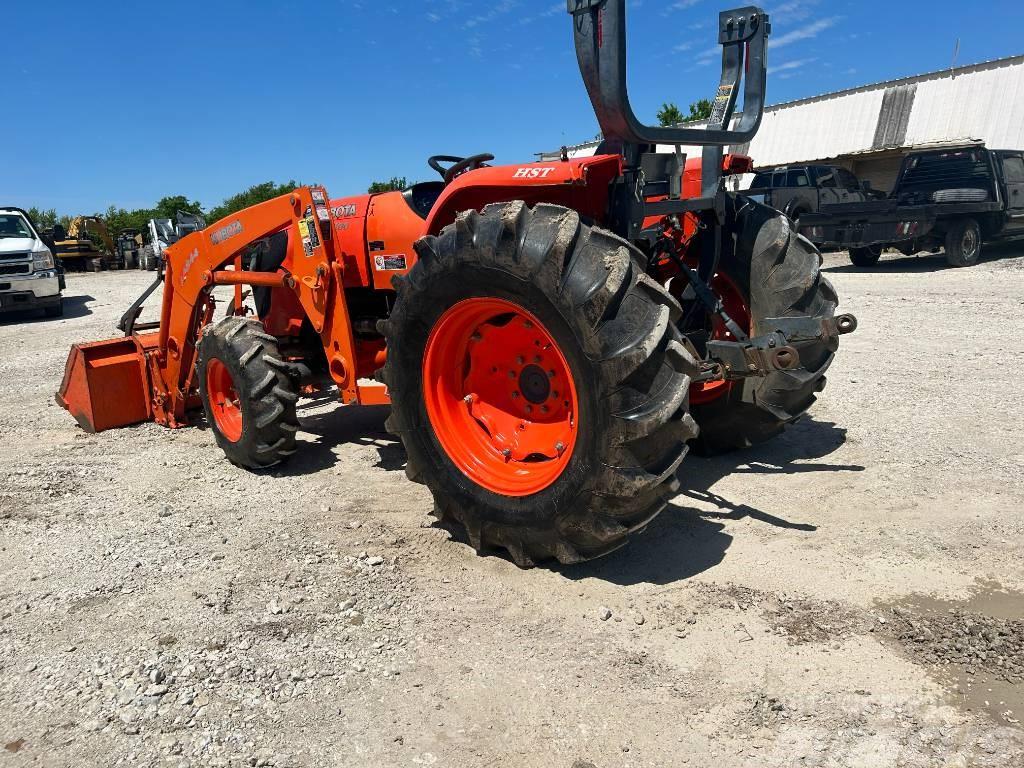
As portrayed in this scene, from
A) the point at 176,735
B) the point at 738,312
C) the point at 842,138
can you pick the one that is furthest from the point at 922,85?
the point at 176,735

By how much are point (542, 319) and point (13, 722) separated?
7.57 ft

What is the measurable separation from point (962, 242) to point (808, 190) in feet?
9.59

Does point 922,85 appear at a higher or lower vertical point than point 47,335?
higher

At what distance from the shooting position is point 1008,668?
8.16 ft

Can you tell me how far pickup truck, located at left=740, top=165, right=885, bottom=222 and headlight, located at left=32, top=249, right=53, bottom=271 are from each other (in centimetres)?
1338

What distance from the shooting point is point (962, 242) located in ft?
46.3

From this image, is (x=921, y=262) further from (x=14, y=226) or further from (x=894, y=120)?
(x=14, y=226)

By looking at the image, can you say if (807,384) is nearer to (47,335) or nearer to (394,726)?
(394,726)

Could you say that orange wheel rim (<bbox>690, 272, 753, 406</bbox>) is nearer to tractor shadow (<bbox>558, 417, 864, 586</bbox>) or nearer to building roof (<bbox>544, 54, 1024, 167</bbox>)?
tractor shadow (<bbox>558, 417, 864, 586</bbox>)

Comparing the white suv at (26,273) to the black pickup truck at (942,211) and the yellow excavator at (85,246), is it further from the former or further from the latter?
the black pickup truck at (942,211)

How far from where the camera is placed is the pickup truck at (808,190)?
49.6 feet

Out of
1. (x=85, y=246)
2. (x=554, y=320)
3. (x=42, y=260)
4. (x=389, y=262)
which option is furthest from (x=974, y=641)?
(x=85, y=246)

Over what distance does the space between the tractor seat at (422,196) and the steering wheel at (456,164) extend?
0.10m

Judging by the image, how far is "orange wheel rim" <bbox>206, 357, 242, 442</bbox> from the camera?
16.8 feet
